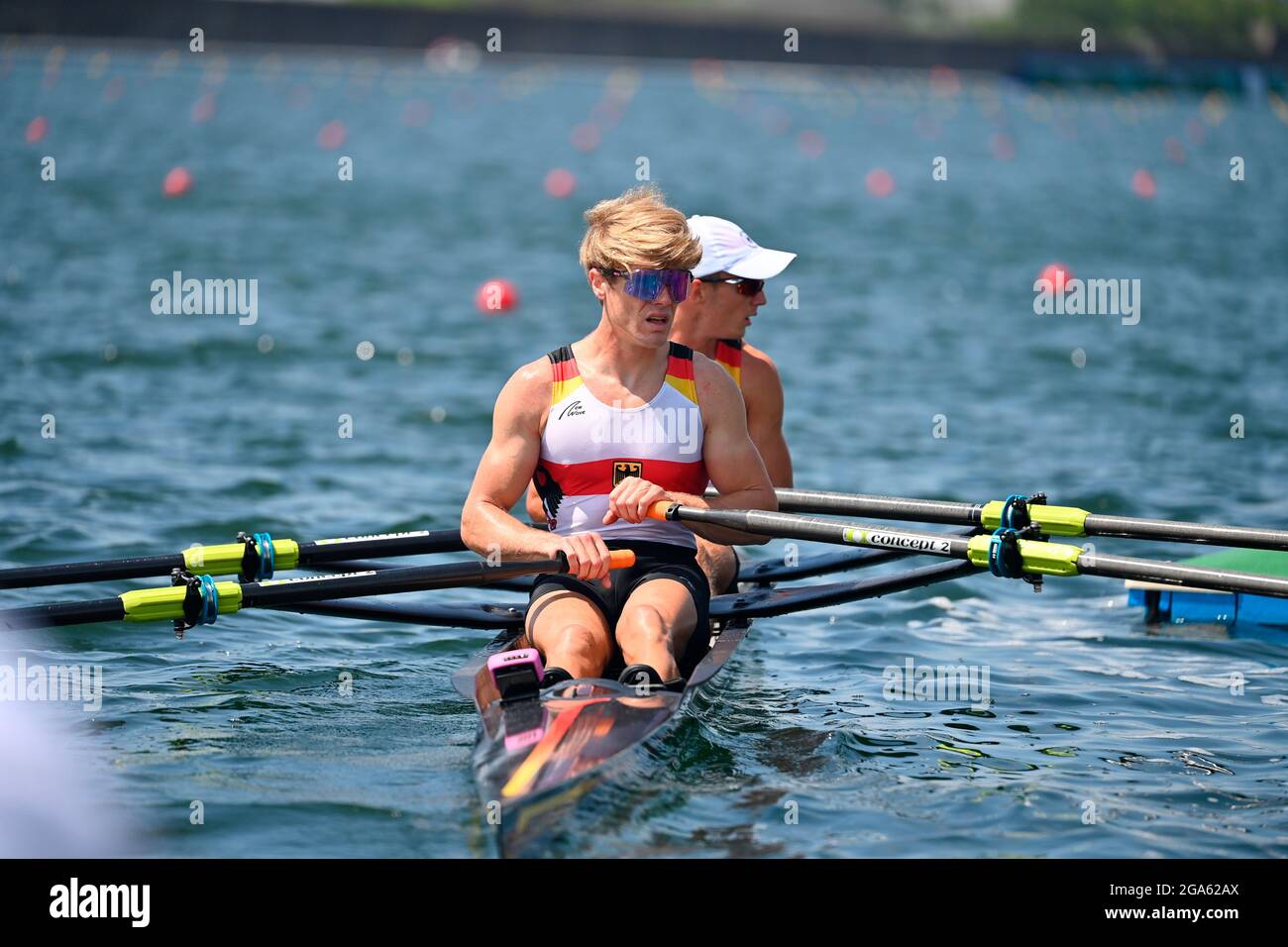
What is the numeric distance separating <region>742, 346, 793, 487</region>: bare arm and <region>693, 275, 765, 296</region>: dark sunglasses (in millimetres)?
327

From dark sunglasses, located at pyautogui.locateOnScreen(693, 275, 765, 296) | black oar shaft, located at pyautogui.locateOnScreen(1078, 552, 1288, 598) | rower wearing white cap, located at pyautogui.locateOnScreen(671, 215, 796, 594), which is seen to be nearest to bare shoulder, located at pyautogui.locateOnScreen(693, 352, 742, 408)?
rower wearing white cap, located at pyautogui.locateOnScreen(671, 215, 796, 594)

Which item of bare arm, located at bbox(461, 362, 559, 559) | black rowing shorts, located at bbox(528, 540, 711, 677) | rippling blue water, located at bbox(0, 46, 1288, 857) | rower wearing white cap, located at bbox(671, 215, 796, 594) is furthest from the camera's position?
rower wearing white cap, located at bbox(671, 215, 796, 594)

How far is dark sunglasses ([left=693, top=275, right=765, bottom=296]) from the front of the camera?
7.48 meters

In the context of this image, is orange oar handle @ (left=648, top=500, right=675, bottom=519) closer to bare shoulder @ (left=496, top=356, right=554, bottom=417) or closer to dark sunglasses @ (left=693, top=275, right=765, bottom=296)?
bare shoulder @ (left=496, top=356, right=554, bottom=417)

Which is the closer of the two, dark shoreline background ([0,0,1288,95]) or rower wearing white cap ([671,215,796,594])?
rower wearing white cap ([671,215,796,594])

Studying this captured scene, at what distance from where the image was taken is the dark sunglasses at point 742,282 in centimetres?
748

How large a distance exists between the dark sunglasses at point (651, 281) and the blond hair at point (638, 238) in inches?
0.7

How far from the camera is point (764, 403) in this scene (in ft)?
25.5

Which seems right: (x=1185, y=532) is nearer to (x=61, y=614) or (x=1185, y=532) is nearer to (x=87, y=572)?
(x=61, y=614)

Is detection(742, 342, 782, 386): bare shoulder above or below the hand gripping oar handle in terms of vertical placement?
above

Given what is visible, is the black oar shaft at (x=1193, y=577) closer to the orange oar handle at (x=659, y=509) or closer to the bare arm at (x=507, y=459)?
the orange oar handle at (x=659, y=509)

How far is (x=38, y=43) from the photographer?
213 feet

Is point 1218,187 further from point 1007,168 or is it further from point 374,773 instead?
point 374,773

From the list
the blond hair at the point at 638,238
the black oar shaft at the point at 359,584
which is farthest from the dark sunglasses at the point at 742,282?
the black oar shaft at the point at 359,584
